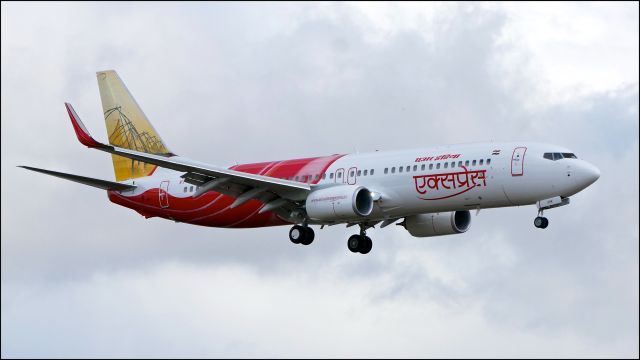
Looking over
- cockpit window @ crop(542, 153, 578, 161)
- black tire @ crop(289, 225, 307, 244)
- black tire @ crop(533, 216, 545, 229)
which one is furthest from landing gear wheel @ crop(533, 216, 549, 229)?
black tire @ crop(289, 225, 307, 244)

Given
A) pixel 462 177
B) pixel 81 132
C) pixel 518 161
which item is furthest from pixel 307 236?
pixel 81 132

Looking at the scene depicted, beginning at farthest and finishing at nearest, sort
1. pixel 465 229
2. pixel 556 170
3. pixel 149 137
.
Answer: pixel 149 137 → pixel 465 229 → pixel 556 170

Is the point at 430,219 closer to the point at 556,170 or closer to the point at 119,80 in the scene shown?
the point at 556,170

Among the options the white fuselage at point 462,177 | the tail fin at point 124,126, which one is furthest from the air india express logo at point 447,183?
the tail fin at point 124,126

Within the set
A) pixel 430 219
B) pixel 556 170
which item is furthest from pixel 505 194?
pixel 430 219

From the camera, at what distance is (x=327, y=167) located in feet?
246

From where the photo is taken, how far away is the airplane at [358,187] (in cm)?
6875

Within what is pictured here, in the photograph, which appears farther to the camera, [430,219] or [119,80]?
[119,80]

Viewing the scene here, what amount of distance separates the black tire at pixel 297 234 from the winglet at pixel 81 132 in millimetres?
12213

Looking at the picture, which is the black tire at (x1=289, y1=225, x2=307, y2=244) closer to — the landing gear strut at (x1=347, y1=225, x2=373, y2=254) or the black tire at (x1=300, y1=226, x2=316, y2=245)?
the black tire at (x1=300, y1=226, x2=316, y2=245)

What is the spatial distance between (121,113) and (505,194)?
27.9m

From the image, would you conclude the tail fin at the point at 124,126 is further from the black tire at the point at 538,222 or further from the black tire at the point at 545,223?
the black tire at the point at 545,223

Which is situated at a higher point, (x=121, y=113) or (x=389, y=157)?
(x=121, y=113)

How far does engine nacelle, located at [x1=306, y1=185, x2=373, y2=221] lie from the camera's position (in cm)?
7106
